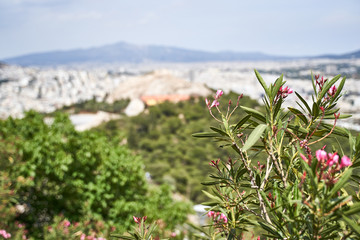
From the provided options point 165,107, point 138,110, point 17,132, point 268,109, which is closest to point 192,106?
point 165,107

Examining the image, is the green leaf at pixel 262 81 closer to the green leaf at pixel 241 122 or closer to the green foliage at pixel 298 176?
the green foliage at pixel 298 176

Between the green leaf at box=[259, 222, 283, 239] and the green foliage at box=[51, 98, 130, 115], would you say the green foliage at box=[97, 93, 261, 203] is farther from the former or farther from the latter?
the green leaf at box=[259, 222, 283, 239]

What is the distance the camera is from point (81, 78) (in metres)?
94.1

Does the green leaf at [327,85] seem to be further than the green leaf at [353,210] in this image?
Yes

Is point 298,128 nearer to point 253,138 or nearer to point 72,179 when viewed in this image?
point 253,138

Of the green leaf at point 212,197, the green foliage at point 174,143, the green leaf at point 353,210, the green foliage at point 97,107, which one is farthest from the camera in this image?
the green foliage at point 97,107

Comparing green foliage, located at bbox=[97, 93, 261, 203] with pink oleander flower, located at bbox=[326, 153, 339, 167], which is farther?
green foliage, located at bbox=[97, 93, 261, 203]

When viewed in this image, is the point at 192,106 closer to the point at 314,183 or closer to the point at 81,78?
the point at 314,183

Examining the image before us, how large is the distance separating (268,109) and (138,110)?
40.6m

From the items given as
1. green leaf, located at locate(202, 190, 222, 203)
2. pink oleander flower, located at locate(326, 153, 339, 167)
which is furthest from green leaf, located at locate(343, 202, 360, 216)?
green leaf, located at locate(202, 190, 222, 203)

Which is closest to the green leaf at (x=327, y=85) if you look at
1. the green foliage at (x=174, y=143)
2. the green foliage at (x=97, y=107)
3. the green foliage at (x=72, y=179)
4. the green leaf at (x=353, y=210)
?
the green leaf at (x=353, y=210)

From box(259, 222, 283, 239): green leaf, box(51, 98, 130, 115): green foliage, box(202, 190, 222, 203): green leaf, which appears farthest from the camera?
box(51, 98, 130, 115): green foliage

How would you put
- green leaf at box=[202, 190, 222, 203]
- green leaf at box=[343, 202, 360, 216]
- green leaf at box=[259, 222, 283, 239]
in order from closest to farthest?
green leaf at box=[343, 202, 360, 216], green leaf at box=[259, 222, 283, 239], green leaf at box=[202, 190, 222, 203]

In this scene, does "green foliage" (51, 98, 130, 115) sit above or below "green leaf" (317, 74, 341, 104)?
below
